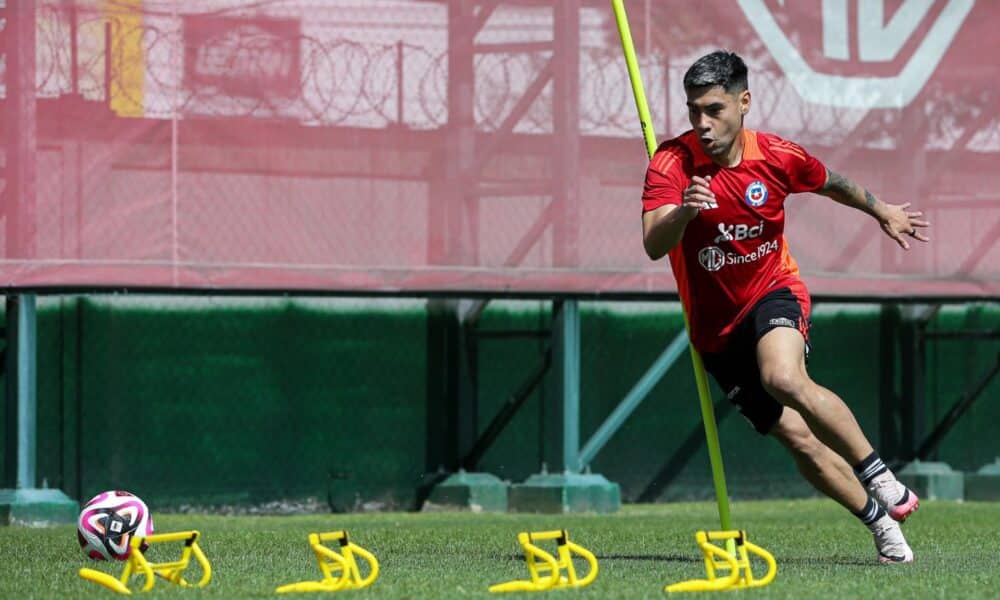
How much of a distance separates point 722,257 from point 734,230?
0.43ft

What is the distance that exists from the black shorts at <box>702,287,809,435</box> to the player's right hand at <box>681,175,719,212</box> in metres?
0.88

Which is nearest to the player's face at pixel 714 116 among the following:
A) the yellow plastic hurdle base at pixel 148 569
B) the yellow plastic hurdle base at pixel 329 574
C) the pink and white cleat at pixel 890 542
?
the pink and white cleat at pixel 890 542

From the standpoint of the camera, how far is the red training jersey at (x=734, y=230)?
7848mm

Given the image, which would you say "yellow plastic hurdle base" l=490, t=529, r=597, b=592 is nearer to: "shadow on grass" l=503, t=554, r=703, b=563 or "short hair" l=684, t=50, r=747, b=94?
"shadow on grass" l=503, t=554, r=703, b=563

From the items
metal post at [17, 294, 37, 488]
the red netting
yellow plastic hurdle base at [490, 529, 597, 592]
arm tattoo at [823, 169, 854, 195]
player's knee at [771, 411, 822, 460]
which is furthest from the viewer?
the red netting

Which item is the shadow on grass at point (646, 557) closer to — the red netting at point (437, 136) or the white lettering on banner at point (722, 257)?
the white lettering on banner at point (722, 257)

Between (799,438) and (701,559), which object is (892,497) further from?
(701,559)

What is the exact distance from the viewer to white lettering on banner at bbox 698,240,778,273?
7941 millimetres

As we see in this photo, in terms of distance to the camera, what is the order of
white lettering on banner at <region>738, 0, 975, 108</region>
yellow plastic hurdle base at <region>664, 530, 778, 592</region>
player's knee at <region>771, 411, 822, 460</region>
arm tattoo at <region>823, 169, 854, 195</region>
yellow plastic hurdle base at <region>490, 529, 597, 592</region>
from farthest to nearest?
white lettering on banner at <region>738, 0, 975, 108</region> → arm tattoo at <region>823, 169, 854, 195</region> → player's knee at <region>771, 411, 822, 460</region> → yellow plastic hurdle base at <region>664, 530, 778, 592</region> → yellow plastic hurdle base at <region>490, 529, 597, 592</region>

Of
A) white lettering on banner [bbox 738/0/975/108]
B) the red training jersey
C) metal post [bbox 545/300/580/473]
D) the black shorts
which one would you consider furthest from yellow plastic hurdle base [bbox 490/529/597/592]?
white lettering on banner [bbox 738/0/975/108]

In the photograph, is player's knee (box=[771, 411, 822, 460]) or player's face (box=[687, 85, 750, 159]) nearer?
player's face (box=[687, 85, 750, 159])

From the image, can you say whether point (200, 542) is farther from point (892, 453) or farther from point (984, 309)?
point (984, 309)

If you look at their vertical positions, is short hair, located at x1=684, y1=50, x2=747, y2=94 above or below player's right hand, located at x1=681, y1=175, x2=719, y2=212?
above

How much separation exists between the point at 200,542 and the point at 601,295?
13.3 feet
